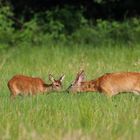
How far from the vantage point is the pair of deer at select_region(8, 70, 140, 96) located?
12625 millimetres

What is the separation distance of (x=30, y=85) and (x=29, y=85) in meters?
0.02

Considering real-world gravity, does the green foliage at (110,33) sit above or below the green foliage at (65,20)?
below

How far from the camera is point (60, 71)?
16.2m

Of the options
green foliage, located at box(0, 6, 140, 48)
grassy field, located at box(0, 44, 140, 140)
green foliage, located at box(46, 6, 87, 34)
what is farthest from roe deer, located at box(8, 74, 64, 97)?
green foliage, located at box(46, 6, 87, 34)

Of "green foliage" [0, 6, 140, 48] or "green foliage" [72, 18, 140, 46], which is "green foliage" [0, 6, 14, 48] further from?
"green foliage" [72, 18, 140, 46]

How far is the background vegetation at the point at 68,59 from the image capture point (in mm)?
8953

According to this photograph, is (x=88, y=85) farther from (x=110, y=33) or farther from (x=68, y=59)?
(x=110, y=33)

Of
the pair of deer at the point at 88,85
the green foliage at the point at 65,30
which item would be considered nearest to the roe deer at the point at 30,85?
the pair of deer at the point at 88,85

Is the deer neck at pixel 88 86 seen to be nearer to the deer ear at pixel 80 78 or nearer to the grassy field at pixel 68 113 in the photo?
the deer ear at pixel 80 78

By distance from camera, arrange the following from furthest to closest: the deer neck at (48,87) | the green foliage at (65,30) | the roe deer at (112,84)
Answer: the green foliage at (65,30), the deer neck at (48,87), the roe deer at (112,84)

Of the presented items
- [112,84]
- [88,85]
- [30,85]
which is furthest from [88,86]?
[30,85]

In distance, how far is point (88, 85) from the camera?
13.1m

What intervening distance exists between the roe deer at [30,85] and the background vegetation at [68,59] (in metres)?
0.17

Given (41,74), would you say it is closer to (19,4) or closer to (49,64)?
(49,64)
